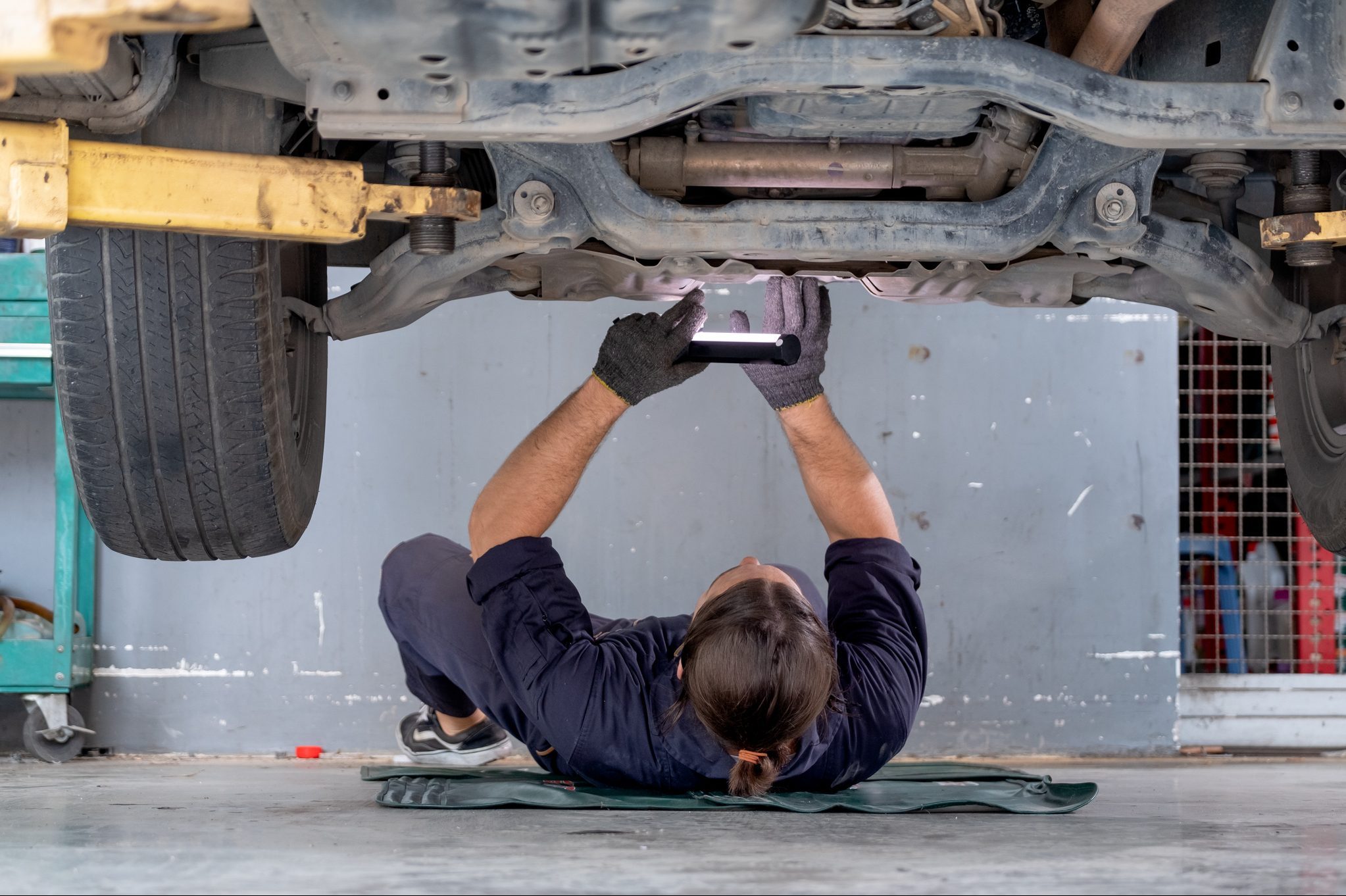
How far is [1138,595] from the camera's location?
141 inches

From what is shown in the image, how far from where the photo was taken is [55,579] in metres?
3.21

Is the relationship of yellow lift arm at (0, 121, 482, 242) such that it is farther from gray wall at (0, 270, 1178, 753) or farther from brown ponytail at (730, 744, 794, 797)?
gray wall at (0, 270, 1178, 753)

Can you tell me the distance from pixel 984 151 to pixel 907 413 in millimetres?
1847

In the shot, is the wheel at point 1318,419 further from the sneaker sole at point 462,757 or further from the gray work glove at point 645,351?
the sneaker sole at point 462,757

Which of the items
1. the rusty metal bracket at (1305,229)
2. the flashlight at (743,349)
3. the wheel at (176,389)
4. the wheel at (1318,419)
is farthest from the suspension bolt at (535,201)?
the wheel at (1318,419)

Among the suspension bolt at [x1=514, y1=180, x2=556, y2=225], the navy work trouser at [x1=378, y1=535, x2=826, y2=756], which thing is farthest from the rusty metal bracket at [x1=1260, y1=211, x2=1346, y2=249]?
the suspension bolt at [x1=514, y1=180, x2=556, y2=225]

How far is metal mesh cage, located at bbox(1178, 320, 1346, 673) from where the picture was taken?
4.10m

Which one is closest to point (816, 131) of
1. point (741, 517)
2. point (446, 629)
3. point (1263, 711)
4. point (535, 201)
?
point (535, 201)

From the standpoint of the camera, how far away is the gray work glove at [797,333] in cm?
222

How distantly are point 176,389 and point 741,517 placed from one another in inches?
78.2

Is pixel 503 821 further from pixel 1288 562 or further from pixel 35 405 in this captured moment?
pixel 1288 562

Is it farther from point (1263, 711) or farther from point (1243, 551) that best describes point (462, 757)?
point (1243, 551)

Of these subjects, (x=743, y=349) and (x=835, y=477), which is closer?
(x=743, y=349)

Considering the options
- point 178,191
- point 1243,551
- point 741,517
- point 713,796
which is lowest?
point 713,796
